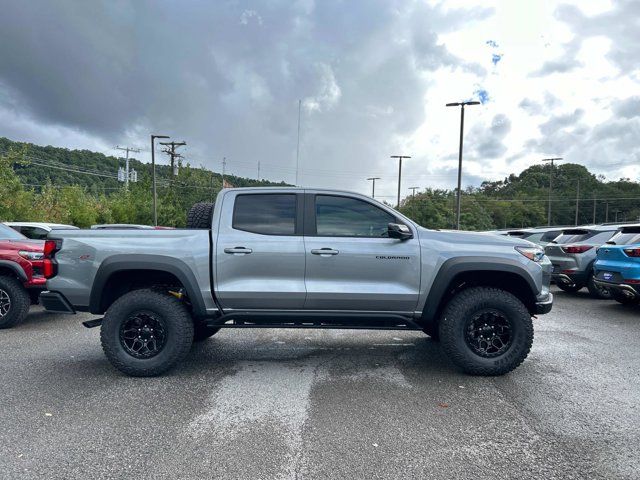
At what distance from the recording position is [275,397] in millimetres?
4195

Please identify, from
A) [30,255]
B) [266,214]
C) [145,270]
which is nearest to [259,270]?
[266,214]

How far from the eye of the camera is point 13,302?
6805 millimetres

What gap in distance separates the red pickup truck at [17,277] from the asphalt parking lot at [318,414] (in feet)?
3.06

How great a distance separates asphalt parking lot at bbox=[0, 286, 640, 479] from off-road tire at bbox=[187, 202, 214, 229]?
1.59 metres

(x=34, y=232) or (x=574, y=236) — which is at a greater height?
(x=574, y=236)

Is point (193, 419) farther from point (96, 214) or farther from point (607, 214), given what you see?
point (607, 214)

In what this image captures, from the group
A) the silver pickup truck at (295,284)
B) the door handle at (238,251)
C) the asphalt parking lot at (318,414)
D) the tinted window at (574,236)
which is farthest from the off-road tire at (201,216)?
the tinted window at (574,236)

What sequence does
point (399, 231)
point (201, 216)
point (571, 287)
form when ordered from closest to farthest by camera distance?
point (399, 231), point (201, 216), point (571, 287)

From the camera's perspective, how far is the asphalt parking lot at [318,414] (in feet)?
9.91

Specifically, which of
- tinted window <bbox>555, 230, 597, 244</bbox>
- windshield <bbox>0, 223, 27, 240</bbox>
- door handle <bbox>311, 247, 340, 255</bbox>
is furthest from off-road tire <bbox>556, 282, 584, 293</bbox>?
windshield <bbox>0, 223, 27, 240</bbox>

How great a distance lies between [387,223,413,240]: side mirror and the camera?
461 centimetres

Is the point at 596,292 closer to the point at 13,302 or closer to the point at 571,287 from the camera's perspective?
the point at 571,287

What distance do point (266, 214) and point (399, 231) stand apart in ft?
4.67

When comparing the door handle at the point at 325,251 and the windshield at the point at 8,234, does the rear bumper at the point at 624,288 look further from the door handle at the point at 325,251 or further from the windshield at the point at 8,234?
the windshield at the point at 8,234
